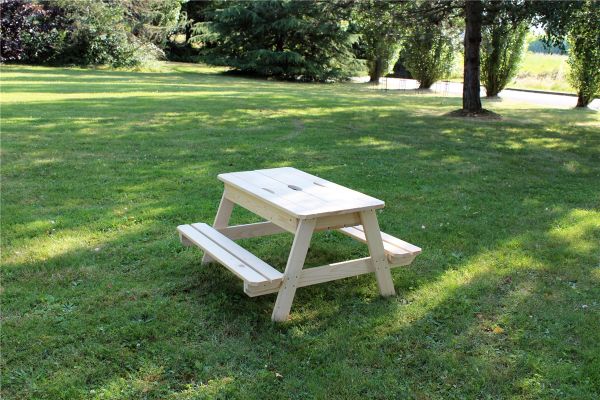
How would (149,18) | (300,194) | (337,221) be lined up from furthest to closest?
1. (149,18)
2. (300,194)
3. (337,221)

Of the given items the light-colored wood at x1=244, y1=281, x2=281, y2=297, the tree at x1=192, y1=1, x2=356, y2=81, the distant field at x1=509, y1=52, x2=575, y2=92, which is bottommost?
the light-colored wood at x1=244, y1=281, x2=281, y2=297

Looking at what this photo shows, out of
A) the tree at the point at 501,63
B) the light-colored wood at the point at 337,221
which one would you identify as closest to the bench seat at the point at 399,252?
the light-colored wood at the point at 337,221

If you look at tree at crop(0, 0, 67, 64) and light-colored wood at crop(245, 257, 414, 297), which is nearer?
light-colored wood at crop(245, 257, 414, 297)

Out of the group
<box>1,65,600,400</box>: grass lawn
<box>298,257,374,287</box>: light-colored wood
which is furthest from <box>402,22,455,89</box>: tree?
<box>298,257,374,287</box>: light-colored wood

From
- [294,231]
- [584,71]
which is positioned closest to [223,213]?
[294,231]

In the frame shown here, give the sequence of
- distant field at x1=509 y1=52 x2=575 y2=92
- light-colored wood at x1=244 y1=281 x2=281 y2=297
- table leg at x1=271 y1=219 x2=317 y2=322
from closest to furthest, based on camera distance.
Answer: light-colored wood at x1=244 y1=281 x2=281 y2=297 < table leg at x1=271 y1=219 x2=317 y2=322 < distant field at x1=509 y1=52 x2=575 y2=92

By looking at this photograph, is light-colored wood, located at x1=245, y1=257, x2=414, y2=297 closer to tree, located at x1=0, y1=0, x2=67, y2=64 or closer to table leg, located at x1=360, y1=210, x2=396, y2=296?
table leg, located at x1=360, y1=210, x2=396, y2=296

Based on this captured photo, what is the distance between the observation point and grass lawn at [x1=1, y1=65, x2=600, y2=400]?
10.00 feet

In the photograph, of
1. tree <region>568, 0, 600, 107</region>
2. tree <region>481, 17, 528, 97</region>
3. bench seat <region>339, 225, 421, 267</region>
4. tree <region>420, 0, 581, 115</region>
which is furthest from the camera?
tree <region>481, 17, 528, 97</region>

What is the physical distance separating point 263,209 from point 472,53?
35.3ft

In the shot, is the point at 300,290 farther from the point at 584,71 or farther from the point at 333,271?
the point at 584,71

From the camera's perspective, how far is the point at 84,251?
15.3ft

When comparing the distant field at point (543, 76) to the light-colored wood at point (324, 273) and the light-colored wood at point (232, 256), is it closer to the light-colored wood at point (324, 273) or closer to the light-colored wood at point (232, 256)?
the light-colored wood at point (324, 273)

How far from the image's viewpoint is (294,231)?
3.64 m
